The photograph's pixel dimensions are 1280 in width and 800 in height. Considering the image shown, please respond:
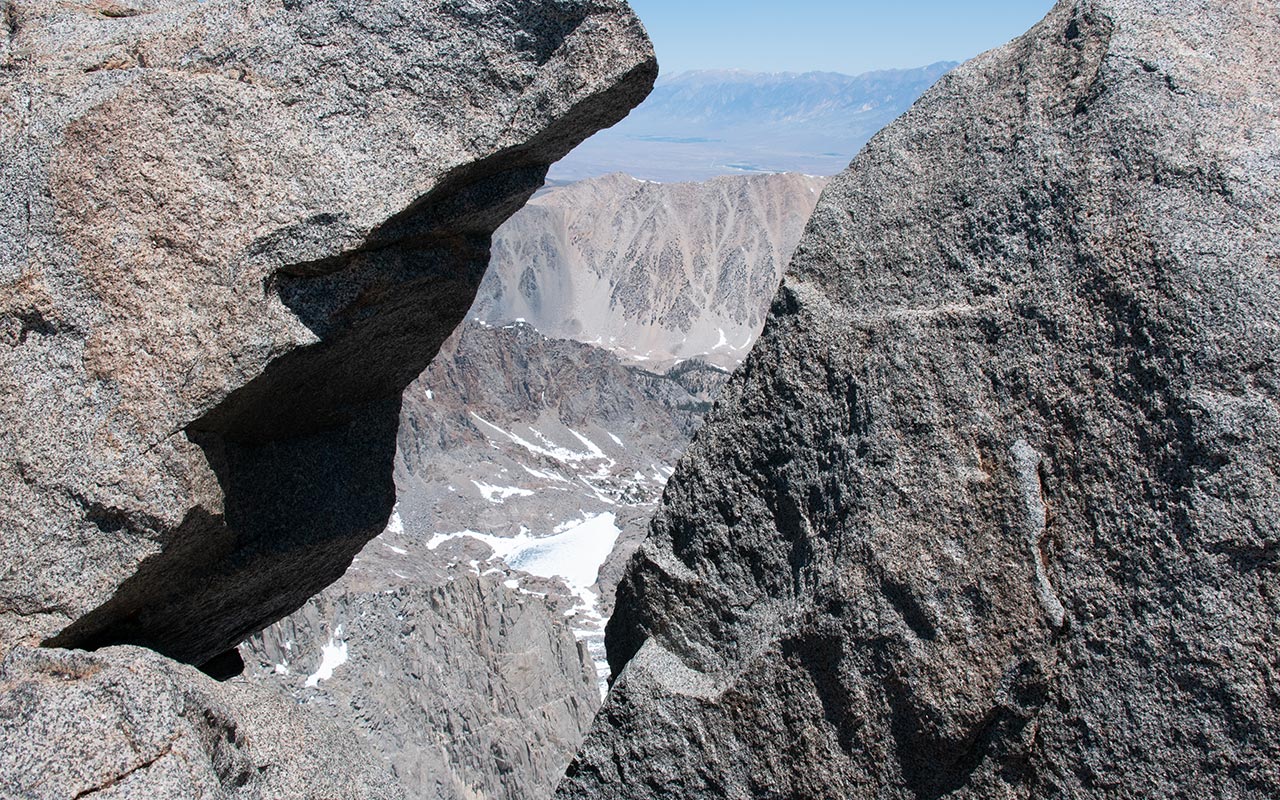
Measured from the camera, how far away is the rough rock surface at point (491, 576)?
43.5m

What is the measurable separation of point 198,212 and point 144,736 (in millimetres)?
2916

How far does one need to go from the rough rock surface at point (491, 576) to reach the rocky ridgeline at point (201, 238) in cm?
138

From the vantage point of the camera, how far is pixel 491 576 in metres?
84.9

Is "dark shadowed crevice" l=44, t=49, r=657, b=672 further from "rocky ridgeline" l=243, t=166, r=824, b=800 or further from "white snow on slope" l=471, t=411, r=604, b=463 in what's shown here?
"white snow on slope" l=471, t=411, r=604, b=463

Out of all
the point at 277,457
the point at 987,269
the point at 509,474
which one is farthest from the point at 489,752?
the point at 509,474

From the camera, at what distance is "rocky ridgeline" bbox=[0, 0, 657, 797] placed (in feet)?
18.9

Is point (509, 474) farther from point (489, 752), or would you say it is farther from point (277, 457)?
point (277, 457)

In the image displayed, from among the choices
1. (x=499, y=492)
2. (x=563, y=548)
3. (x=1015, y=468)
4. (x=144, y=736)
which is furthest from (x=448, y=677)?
(x=499, y=492)

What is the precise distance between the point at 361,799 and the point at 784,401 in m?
3.43

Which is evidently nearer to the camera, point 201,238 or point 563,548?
point 201,238

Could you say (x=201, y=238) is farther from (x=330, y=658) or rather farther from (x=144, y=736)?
(x=330, y=658)

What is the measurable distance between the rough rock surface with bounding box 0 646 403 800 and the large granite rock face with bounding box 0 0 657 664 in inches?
26.4

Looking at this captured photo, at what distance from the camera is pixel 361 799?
19.6 ft

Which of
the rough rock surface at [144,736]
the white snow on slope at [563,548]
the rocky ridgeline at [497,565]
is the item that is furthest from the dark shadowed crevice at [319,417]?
the white snow on slope at [563,548]
